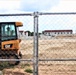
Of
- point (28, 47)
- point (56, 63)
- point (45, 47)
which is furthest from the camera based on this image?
point (45, 47)

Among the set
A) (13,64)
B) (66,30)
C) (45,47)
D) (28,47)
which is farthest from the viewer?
(45,47)

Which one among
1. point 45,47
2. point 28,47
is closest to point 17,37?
point 28,47

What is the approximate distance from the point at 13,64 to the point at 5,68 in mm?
1002

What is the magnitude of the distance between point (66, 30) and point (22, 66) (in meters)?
5.69

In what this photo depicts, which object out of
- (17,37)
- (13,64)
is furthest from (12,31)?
(13,64)

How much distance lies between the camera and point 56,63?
48.2ft

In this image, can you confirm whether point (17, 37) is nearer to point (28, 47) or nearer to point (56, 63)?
point (56, 63)

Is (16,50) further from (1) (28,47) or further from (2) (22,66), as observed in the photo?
(1) (28,47)

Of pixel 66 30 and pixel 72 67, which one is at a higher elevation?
pixel 66 30

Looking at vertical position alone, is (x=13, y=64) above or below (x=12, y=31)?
below

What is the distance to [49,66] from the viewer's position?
13922mm

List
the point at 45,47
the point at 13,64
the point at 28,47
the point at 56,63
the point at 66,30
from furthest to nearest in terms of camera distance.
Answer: the point at 45,47 → the point at 28,47 → the point at 56,63 → the point at 13,64 → the point at 66,30

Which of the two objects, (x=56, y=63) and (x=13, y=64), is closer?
(x=13, y=64)

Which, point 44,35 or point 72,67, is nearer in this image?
point 44,35
